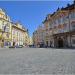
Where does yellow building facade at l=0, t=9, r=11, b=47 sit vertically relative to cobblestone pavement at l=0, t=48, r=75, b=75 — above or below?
above

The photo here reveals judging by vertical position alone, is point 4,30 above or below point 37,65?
above

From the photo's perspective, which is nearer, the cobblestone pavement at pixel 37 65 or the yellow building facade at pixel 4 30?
the cobblestone pavement at pixel 37 65

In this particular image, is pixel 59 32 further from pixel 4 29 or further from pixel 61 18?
pixel 4 29

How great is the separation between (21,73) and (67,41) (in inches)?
2020

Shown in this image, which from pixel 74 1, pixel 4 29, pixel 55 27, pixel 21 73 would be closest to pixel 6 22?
pixel 4 29

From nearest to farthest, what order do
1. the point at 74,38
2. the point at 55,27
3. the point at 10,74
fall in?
the point at 10,74, the point at 74,38, the point at 55,27

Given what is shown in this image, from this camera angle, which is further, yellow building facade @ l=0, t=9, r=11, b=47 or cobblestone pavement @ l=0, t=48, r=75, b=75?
yellow building facade @ l=0, t=9, r=11, b=47

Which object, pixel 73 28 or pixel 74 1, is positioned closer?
pixel 73 28

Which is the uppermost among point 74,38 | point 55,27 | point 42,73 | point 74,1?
point 74,1

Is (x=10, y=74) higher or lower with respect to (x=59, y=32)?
lower

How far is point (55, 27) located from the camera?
69500 mm

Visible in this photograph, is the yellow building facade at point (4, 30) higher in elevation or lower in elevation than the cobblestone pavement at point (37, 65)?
higher

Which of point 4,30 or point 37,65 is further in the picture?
point 4,30

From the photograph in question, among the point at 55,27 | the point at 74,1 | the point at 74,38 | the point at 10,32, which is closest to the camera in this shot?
the point at 74,38
